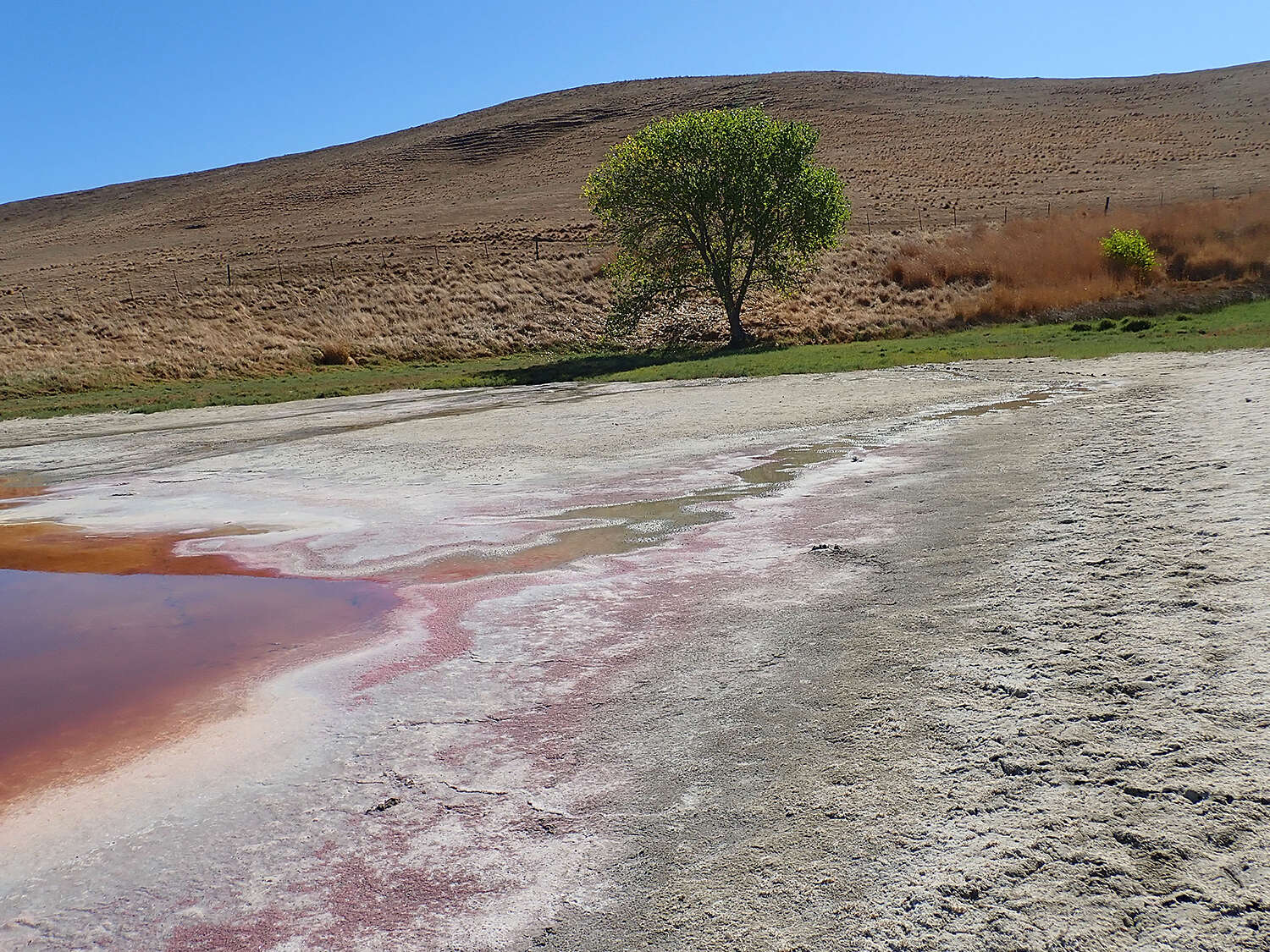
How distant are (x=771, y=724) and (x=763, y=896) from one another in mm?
1593

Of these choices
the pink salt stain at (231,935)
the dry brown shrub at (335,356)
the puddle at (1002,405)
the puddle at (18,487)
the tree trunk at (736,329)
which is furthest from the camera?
the dry brown shrub at (335,356)

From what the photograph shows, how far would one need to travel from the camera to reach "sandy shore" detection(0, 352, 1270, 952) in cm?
427

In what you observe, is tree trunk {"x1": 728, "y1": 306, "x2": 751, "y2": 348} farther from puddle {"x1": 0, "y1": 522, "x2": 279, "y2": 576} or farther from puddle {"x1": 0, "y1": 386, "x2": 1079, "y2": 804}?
puddle {"x1": 0, "y1": 522, "x2": 279, "y2": 576}

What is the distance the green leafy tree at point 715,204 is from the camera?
124 ft

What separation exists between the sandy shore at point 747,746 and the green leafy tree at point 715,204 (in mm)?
27947

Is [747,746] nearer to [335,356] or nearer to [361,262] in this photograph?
[335,356]

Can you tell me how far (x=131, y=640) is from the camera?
8328mm

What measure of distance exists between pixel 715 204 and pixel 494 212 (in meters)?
35.4

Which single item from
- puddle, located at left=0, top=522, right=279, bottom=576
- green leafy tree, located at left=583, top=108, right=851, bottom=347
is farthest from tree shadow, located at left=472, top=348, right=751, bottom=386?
puddle, located at left=0, top=522, right=279, bottom=576

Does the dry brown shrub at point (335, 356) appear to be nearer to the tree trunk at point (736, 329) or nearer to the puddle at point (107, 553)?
the tree trunk at point (736, 329)

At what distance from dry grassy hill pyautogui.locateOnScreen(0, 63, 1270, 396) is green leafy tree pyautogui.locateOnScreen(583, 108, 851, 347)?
3.51 meters

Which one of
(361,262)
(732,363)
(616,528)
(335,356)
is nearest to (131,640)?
(616,528)

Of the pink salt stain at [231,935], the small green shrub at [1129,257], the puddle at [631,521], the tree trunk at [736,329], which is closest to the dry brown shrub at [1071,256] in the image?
the small green shrub at [1129,257]

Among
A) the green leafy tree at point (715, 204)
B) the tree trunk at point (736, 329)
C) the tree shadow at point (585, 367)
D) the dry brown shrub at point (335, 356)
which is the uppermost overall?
the green leafy tree at point (715, 204)
